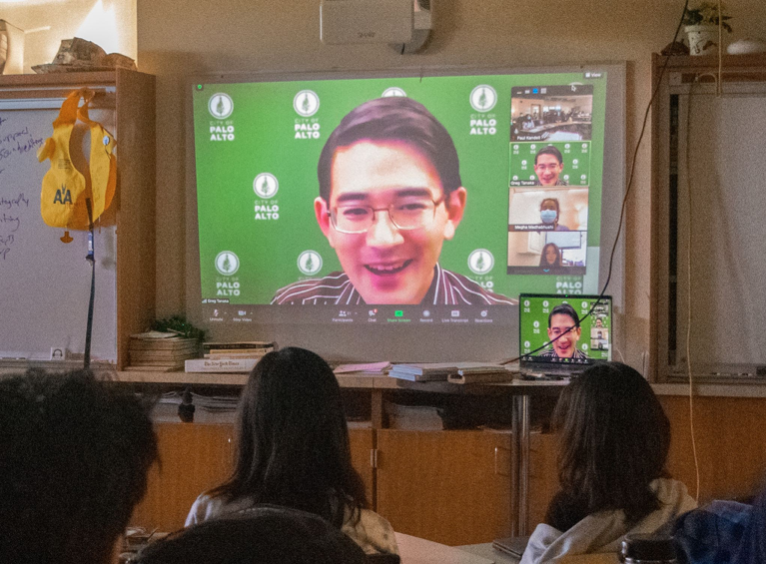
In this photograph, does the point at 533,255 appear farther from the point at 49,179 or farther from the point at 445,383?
the point at 49,179

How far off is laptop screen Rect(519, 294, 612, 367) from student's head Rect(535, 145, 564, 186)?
1.62 ft

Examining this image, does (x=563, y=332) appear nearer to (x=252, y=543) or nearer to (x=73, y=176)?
(x=73, y=176)

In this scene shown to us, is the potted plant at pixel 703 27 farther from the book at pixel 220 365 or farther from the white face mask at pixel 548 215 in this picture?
the book at pixel 220 365

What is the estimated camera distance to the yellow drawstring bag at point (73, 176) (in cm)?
359

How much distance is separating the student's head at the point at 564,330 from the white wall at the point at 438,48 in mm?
275

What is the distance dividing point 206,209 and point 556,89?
1.60 m

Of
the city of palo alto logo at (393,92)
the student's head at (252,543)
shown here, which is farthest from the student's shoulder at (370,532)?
the city of palo alto logo at (393,92)

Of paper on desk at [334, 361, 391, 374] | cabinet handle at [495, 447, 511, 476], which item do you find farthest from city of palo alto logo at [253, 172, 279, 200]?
cabinet handle at [495, 447, 511, 476]

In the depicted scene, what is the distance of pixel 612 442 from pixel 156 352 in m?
2.19

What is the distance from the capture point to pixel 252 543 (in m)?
0.60

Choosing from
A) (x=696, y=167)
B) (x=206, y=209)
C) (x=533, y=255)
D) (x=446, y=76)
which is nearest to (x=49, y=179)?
(x=206, y=209)

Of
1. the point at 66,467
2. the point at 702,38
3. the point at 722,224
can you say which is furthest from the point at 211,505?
the point at 702,38

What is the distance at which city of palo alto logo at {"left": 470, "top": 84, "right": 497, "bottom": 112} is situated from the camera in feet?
11.8

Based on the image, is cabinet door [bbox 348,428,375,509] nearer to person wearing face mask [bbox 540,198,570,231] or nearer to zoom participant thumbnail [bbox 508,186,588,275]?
zoom participant thumbnail [bbox 508,186,588,275]
